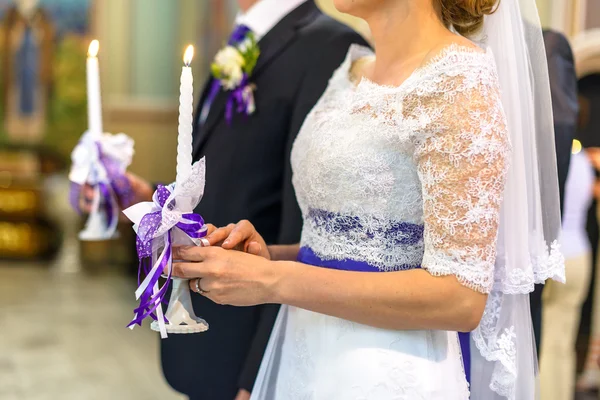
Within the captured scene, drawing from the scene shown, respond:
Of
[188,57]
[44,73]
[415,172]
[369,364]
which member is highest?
[188,57]

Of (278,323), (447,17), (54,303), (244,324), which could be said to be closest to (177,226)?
(278,323)

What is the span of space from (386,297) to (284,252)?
500 mm

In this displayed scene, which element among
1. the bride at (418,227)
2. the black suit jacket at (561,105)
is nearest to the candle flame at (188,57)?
the bride at (418,227)

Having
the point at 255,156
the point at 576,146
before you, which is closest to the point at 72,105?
the point at 576,146

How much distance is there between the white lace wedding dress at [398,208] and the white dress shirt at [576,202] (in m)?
2.01

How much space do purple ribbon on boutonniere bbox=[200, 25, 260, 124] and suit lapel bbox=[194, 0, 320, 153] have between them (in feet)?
0.08

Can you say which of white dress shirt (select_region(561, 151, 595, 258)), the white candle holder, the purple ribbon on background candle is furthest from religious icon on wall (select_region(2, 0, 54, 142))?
the white candle holder

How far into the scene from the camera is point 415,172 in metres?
1.45

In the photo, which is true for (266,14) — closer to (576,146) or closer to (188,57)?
(188,57)

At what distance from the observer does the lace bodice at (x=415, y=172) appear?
4.34ft

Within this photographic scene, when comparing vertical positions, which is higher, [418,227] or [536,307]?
[418,227]

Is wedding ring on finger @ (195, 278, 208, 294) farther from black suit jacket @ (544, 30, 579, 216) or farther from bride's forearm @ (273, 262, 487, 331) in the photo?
black suit jacket @ (544, 30, 579, 216)

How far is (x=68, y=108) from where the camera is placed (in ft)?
28.4

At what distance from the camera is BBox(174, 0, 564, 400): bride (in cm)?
134
